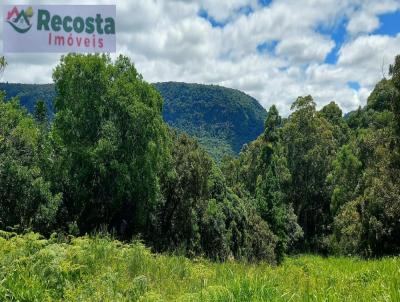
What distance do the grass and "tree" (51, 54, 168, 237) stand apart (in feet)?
51.5

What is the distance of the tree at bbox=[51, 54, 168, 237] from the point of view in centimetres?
2261

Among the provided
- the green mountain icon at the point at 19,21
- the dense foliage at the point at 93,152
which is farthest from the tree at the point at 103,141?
the green mountain icon at the point at 19,21

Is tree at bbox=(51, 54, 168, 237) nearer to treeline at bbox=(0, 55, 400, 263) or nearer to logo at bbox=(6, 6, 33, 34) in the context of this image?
treeline at bbox=(0, 55, 400, 263)

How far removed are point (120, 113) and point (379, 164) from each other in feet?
48.5

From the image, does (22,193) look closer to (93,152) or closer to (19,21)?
(93,152)

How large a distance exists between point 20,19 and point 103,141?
304 inches

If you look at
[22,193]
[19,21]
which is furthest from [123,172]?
[19,21]

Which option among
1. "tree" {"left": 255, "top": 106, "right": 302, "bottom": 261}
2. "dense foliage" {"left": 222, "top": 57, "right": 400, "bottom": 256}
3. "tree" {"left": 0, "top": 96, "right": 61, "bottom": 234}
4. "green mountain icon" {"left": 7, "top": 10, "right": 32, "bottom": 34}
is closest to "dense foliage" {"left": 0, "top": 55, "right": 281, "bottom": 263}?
"tree" {"left": 0, "top": 96, "right": 61, "bottom": 234}

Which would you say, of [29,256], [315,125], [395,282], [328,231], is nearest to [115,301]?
[29,256]

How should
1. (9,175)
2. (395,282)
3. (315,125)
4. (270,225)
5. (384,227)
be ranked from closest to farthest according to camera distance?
(395,282)
(9,175)
(384,227)
(270,225)
(315,125)

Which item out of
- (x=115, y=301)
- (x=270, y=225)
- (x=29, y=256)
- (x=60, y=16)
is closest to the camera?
(x=115, y=301)

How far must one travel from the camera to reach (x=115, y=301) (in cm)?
489

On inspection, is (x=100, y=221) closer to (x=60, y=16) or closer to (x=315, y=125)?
(x=60, y=16)

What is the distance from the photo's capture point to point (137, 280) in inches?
216
